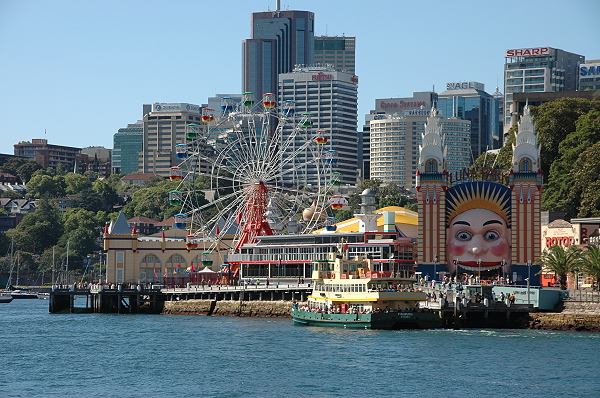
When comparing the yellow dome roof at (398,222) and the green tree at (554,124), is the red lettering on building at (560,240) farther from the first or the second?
the green tree at (554,124)

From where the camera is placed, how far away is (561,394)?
6744 centimetres

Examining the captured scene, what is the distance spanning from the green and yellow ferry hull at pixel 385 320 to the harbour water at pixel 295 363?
84 centimetres

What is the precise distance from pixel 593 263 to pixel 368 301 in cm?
2278

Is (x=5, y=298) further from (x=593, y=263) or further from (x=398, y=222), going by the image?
(x=593, y=263)

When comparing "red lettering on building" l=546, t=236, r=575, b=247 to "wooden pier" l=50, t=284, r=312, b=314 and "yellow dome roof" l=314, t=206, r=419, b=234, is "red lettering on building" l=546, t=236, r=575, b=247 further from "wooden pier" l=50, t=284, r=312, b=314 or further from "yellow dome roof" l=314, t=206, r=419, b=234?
"wooden pier" l=50, t=284, r=312, b=314

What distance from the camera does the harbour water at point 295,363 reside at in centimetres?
6987

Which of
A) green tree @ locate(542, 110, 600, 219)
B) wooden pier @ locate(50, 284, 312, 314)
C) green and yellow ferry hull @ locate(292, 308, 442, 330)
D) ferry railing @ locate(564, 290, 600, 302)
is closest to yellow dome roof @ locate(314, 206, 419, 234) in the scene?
wooden pier @ locate(50, 284, 312, 314)

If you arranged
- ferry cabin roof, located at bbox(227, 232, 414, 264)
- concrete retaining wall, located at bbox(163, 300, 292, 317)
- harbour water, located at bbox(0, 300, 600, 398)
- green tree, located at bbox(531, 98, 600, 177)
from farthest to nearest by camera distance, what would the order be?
1. green tree, located at bbox(531, 98, 600, 177)
2. ferry cabin roof, located at bbox(227, 232, 414, 264)
3. concrete retaining wall, located at bbox(163, 300, 292, 317)
4. harbour water, located at bbox(0, 300, 600, 398)

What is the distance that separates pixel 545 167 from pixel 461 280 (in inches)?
2002

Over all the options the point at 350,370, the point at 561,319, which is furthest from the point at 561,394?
the point at 561,319

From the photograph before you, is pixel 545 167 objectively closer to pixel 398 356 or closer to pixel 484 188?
pixel 484 188

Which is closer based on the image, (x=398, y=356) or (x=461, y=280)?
(x=398, y=356)

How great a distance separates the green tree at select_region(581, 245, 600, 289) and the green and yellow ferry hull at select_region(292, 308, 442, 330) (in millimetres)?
16014

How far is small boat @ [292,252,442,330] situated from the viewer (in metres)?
97.4
